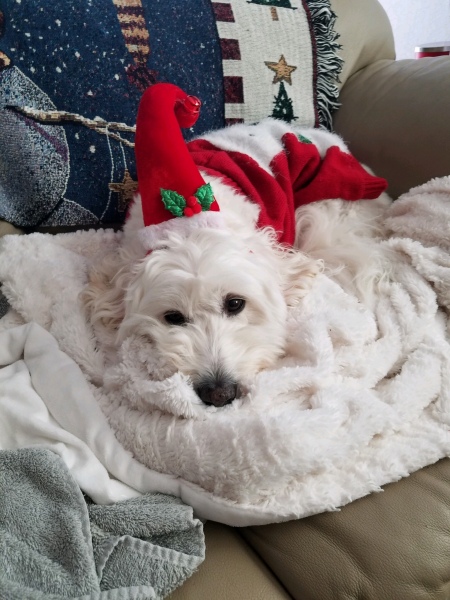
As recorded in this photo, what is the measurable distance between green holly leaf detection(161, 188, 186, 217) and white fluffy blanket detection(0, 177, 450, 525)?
325 mm

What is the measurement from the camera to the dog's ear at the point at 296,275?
1.29 metres

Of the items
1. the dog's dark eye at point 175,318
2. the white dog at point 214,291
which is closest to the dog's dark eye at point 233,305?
the white dog at point 214,291

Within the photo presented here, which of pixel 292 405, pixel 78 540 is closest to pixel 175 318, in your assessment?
pixel 292 405

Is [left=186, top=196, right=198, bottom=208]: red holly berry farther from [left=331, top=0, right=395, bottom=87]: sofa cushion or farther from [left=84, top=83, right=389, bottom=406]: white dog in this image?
[left=331, top=0, right=395, bottom=87]: sofa cushion

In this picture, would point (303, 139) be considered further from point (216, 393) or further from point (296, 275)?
point (216, 393)

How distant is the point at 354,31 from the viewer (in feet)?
5.99

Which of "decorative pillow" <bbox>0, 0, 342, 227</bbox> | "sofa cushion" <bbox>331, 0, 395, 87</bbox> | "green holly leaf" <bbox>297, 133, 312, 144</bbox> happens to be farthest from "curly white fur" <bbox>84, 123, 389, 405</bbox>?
"sofa cushion" <bbox>331, 0, 395, 87</bbox>

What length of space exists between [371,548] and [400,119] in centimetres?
131

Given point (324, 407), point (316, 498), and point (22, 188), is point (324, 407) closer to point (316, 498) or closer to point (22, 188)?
point (316, 498)

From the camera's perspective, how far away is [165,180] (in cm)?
116

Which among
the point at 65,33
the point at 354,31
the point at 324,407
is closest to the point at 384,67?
the point at 354,31

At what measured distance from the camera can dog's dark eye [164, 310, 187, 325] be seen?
1166 millimetres

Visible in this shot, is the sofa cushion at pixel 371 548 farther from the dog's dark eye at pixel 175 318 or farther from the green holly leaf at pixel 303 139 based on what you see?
the green holly leaf at pixel 303 139

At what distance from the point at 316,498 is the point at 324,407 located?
17 cm
